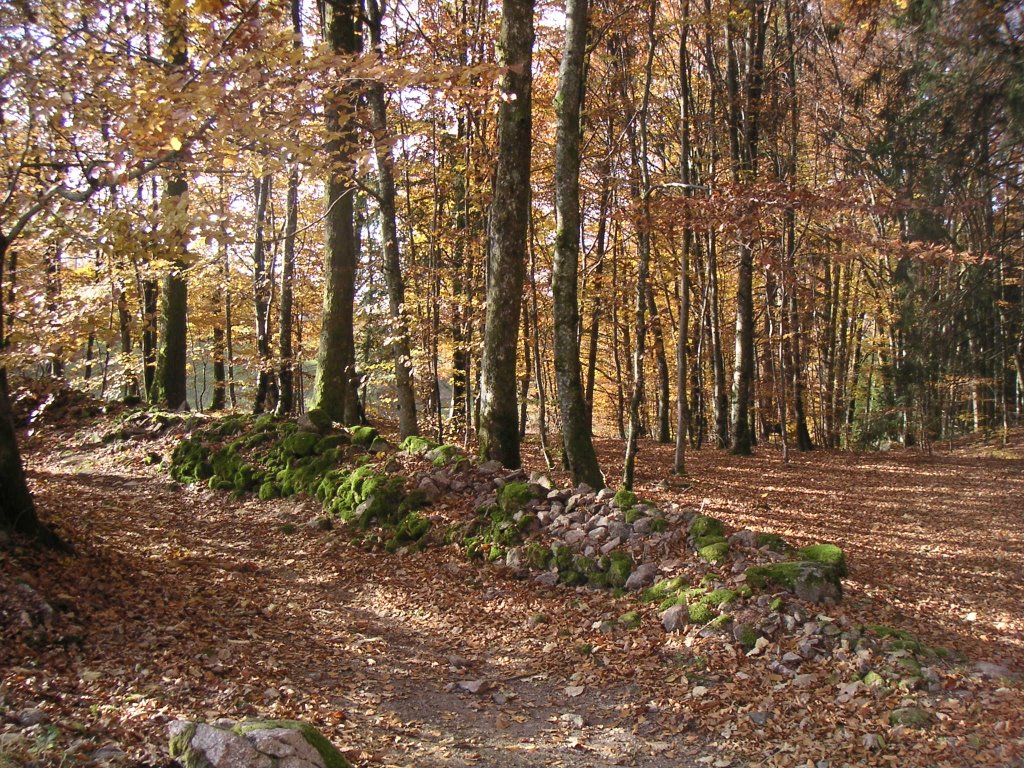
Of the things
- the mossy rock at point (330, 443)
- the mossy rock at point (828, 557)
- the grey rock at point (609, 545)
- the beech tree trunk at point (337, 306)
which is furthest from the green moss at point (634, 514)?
the beech tree trunk at point (337, 306)

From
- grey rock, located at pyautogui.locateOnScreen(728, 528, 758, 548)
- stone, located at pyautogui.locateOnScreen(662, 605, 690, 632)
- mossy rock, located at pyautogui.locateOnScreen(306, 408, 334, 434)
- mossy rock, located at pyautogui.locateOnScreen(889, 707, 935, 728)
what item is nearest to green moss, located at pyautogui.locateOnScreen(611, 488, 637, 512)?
grey rock, located at pyautogui.locateOnScreen(728, 528, 758, 548)

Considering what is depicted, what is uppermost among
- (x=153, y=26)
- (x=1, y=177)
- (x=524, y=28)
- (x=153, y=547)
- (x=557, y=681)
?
(x=524, y=28)

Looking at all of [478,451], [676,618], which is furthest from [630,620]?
[478,451]

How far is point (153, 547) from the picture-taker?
7.41m

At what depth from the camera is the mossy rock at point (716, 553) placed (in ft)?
20.4

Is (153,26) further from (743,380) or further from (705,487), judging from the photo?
(743,380)

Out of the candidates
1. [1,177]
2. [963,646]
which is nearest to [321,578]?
[1,177]

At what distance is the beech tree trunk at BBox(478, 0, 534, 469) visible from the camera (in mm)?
8664

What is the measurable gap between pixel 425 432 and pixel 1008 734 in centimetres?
1258

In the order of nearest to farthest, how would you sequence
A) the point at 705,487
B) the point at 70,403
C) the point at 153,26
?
1. the point at 153,26
2. the point at 705,487
3. the point at 70,403

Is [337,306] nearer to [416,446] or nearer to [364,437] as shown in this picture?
[364,437]

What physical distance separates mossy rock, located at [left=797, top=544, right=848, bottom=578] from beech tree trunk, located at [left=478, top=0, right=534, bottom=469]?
385cm

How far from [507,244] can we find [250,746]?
6647 millimetres

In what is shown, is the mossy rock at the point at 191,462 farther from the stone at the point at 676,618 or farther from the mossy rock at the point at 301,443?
the stone at the point at 676,618
